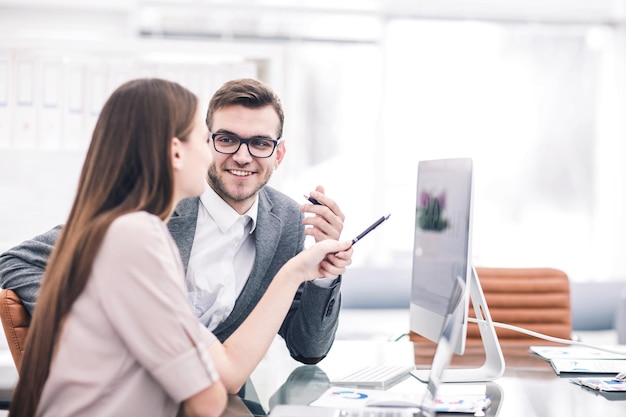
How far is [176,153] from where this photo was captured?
122cm

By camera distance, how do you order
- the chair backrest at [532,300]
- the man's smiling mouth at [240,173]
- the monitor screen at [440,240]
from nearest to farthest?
the monitor screen at [440,240] → the man's smiling mouth at [240,173] → the chair backrest at [532,300]

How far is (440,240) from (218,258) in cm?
67

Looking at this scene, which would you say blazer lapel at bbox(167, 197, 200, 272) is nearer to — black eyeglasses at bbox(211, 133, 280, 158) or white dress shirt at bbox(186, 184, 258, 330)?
white dress shirt at bbox(186, 184, 258, 330)

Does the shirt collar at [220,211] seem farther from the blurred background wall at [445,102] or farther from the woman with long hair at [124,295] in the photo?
the blurred background wall at [445,102]

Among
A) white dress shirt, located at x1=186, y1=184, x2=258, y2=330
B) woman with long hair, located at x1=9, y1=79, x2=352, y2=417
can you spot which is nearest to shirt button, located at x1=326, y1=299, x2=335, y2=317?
white dress shirt, located at x1=186, y1=184, x2=258, y2=330

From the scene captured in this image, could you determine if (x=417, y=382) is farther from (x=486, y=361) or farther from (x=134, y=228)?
(x=134, y=228)

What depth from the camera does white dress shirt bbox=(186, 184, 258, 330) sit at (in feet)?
6.26

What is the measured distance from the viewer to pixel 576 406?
4.70 ft

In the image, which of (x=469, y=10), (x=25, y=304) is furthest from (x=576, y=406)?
(x=469, y=10)

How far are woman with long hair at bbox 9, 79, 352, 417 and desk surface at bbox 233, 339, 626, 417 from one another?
0.33 meters

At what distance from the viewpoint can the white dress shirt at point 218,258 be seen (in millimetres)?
1907

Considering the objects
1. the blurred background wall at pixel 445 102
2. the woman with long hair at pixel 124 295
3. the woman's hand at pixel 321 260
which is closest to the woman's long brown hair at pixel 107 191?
the woman with long hair at pixel 124 295

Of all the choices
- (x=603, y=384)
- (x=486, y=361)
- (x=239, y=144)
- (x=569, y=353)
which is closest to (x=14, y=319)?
(x=239, y=144)

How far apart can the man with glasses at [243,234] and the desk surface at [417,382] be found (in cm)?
10
